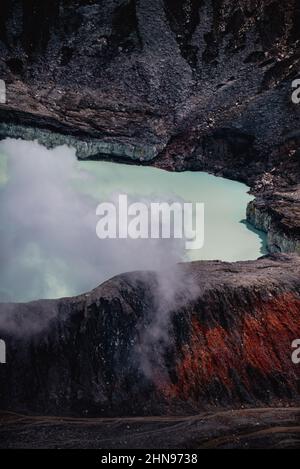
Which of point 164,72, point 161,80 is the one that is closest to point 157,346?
point 161,80

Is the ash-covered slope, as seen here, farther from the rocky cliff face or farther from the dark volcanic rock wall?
the dark volcanic rock wall

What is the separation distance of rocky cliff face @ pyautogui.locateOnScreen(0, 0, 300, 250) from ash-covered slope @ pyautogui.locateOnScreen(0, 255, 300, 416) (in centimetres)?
1782

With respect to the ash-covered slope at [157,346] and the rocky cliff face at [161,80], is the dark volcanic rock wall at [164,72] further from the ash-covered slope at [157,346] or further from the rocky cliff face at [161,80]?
the ash-covered slope at [157,346]

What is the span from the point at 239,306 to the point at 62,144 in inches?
868

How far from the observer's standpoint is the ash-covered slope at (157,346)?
16.3 meters

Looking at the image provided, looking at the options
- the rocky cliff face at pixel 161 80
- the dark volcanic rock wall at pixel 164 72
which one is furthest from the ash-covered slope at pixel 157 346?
the dark volcanic rock wall at pixel 164 72

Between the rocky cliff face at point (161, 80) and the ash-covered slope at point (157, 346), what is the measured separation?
17820 mm

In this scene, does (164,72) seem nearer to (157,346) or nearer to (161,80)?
(161,80)

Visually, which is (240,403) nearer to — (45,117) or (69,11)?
(45,117)

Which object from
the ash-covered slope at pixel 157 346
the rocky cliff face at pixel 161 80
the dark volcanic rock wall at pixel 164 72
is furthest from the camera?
the dark volcanic rock wall at pixel 164 72

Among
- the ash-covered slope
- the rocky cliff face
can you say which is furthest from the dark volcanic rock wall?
the ash-covered slope

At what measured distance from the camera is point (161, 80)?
132 feet

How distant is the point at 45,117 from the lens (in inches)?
1420

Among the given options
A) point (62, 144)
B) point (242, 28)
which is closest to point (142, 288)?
point (62, 144)
